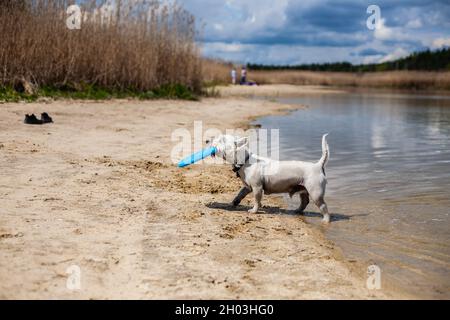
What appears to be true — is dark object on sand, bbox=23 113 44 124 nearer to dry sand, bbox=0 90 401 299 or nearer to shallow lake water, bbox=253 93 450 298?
dry sand, bbox=0 90 401 299

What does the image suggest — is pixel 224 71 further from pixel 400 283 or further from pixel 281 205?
pixel 400 283

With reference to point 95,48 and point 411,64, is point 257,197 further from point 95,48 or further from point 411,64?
point 411,64

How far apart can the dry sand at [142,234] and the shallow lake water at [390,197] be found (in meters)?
0.42

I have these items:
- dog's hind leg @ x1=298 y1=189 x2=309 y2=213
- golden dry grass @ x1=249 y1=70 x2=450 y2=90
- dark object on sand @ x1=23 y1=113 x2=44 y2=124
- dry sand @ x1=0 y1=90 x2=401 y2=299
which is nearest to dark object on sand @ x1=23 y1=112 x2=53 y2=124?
dark object on sand @ x1=23 y1=113 x2=44 y2=124

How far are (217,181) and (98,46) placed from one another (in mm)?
10874

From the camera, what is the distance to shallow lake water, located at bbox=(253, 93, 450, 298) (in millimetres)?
4973

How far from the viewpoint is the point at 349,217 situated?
665cm

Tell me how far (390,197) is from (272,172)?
2.14m

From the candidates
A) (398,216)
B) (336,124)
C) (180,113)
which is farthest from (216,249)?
(336,124)

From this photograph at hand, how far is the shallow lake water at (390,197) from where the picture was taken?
497 centimetres

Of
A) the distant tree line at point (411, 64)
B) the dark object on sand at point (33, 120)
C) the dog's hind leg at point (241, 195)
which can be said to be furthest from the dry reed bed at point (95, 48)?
the distant tree line at point (411, 64)

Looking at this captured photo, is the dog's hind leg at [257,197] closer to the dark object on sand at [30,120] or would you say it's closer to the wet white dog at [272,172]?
the wet white dog at [272,172]

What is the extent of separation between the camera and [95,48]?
17391 mm

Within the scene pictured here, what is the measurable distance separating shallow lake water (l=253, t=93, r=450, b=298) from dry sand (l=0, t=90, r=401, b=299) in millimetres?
420
